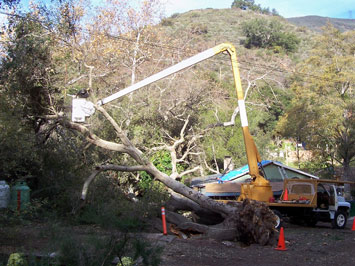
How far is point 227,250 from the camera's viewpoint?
11320 mm

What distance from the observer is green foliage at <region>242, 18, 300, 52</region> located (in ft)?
229

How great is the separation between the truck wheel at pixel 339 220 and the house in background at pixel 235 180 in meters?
2.74

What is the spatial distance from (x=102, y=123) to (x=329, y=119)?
13940mm

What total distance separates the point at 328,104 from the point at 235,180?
892 centimetres

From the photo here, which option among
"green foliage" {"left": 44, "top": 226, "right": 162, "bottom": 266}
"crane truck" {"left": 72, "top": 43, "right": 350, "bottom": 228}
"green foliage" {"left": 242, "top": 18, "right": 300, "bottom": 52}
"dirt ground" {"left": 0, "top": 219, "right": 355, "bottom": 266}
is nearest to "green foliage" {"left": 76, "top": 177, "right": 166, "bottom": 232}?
"dirt ground" {"left": 0, "top": 219, "right": 355, "bottom": 266}

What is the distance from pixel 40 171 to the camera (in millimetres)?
14875

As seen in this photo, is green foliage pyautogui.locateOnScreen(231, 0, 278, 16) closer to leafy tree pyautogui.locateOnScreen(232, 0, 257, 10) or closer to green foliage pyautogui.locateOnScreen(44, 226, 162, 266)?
leafy tree pyautogui.locateOnScreen(232, 0, 257, 10)

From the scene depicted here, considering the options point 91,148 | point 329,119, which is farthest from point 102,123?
point 329,119

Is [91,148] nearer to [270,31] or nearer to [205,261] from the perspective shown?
[205,261]

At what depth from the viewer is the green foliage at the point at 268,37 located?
69.9 metres

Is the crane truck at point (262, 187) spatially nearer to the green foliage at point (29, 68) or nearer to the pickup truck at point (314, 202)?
the pickup truck at point (314, 202)

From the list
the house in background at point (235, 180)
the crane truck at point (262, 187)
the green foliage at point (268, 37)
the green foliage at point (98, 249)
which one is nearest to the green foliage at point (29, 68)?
the crane truck at point (262, 187)

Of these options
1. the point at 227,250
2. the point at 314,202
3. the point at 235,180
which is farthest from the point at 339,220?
the point at 227,250

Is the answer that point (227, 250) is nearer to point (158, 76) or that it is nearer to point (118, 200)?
point (118, 200)
